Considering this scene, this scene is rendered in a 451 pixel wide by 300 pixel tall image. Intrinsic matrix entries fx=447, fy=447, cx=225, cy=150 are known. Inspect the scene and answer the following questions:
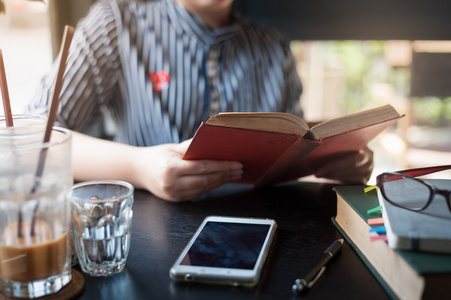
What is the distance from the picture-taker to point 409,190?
59 centimetres

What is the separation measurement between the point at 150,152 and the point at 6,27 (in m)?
0.82

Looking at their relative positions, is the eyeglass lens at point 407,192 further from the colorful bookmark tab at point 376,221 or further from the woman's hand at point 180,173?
the woman's hand at point 180,173

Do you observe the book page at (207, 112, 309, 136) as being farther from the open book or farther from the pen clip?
the pen clip

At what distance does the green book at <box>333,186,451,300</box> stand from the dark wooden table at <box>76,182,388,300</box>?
0.01 meters

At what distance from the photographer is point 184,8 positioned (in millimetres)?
1289

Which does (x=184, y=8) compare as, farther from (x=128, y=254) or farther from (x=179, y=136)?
(x=128, y=254)

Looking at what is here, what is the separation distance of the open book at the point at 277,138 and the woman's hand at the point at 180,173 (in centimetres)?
2

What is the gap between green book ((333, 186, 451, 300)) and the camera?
1.41 ft

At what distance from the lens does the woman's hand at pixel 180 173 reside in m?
0.76

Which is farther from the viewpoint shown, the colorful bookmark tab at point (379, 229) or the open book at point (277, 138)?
the open book at point (277, 138)

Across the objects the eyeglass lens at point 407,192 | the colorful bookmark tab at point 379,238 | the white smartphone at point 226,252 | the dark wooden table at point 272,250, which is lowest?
the dark wooden table at point 272,250

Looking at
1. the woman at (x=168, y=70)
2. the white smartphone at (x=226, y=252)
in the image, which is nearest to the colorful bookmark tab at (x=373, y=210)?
the white smartphone at (x=226, y=252)

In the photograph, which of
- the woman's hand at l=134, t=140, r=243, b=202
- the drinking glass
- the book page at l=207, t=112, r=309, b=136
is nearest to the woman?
the woman's hand at l=134, t=140, r=243, b=202

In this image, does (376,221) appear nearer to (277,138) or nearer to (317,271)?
(317,271)
